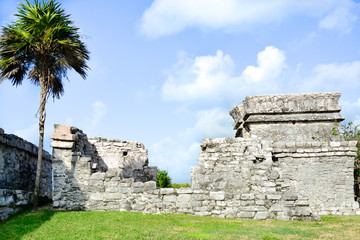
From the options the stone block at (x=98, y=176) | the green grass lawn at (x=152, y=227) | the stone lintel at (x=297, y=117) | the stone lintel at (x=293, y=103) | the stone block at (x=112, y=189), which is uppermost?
the stone lintel at (x=293, y=103)

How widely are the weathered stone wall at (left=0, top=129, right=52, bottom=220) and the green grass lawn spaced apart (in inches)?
19.4

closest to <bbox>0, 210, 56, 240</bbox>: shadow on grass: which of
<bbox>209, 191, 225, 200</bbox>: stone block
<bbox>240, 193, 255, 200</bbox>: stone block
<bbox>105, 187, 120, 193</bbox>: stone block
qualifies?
<bbox>105, 187, 120, 193</bbox>: stone block

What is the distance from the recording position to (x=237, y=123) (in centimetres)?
1744

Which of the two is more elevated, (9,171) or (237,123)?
A: (237,123)

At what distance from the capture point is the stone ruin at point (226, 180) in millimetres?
10375

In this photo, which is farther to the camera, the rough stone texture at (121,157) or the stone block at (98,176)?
the rough stone texture at (121,157)

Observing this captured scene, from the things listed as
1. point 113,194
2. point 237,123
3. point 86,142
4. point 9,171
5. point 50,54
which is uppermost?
point 50,54

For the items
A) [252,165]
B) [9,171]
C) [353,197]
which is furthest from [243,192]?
[9,171]

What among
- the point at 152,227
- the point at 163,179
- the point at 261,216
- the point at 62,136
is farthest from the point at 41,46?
the point at 163,179

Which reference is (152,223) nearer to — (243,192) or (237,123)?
(243,192)

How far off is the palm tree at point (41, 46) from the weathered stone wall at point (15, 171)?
2.13ft

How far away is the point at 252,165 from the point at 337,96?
24.4 ft

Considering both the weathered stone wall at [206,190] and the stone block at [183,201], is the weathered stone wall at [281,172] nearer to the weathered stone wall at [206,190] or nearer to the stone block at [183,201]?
the weathered stone wall at [206,190]

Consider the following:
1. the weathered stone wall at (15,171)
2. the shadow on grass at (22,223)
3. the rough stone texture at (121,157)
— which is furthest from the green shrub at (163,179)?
the shadow on grass at (22,223)
